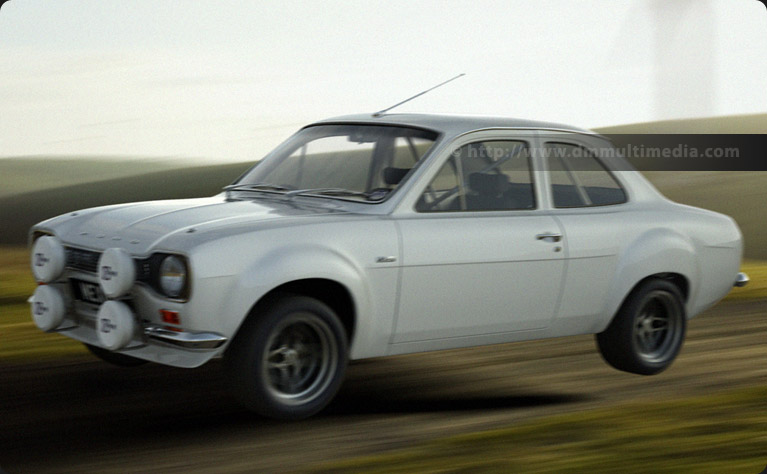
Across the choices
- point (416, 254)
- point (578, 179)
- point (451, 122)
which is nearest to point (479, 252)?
point (416, 254)

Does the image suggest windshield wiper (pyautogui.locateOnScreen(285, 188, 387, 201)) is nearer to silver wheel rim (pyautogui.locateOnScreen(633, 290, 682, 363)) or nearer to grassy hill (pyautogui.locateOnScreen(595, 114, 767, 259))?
silver wheel rim (pyautogui.locateOnScreen(633, 290, 682, 363))

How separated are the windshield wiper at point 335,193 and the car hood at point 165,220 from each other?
0.43 ft

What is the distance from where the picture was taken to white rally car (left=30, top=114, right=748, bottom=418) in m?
5.46

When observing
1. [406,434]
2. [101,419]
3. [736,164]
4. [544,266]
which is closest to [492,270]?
[544,266]

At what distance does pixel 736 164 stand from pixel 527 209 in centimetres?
3168

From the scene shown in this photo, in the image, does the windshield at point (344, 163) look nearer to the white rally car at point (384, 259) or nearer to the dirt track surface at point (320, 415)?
the white rally car at point (384, 259)

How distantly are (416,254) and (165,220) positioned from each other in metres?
1.47

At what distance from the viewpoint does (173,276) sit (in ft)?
17.6

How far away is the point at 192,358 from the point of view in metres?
5.37

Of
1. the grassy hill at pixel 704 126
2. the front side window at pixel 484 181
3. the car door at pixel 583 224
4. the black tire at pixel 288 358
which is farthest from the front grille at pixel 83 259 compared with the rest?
the grassy hill at pixel 704 126

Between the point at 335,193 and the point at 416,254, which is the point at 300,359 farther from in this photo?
the point at 335,193

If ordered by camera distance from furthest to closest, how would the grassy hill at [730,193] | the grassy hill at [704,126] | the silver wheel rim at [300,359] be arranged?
the grassy hill at [704,126] < the grassy hill at [730,193] < the silver wheel rim at [300,359]

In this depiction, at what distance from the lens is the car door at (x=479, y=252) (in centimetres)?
611

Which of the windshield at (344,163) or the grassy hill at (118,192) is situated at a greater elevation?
the windshield at (344,163)
